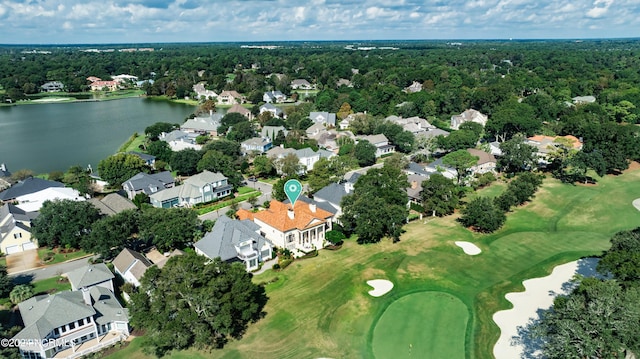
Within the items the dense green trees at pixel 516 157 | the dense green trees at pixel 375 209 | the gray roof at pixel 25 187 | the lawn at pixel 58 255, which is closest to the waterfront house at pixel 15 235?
the lawn at pixel 58 255

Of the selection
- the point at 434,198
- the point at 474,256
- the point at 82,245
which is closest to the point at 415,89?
the point at 434,198

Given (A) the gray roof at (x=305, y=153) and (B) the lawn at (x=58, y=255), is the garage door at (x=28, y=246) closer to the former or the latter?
(B) the lawn at (x=58, y=255)

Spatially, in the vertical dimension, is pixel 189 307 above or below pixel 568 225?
above

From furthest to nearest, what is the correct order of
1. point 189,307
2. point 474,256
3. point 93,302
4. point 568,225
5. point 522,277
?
point 568,225 < point 474,256 < point 522,277 < point 93,302 < point 189,307

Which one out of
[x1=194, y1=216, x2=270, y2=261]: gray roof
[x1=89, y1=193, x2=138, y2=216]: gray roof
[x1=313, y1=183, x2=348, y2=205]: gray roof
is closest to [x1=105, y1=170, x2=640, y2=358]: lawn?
[x1=194, y1=216, x2=270, y2=261]: gray roof

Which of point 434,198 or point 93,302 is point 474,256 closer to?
point 434,198

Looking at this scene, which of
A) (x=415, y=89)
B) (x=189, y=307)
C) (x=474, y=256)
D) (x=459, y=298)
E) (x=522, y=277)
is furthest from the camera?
(x=415, y=89)

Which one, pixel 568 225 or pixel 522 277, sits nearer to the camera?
pixel 522 277
